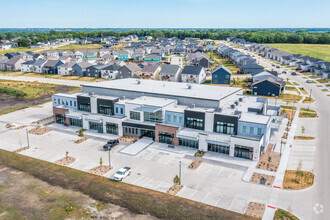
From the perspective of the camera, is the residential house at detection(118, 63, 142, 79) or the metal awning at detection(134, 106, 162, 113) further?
the residential house at detection(118, 63, 142, 79)

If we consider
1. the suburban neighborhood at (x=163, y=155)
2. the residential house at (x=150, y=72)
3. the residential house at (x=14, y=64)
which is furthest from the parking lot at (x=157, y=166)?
the residential house at (x=14, y=64)

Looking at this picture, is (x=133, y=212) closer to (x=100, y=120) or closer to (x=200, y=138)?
(x=200, y=138)

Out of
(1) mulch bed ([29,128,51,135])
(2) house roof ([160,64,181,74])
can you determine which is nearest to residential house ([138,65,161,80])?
(2) house roof ([160,64,181,74])

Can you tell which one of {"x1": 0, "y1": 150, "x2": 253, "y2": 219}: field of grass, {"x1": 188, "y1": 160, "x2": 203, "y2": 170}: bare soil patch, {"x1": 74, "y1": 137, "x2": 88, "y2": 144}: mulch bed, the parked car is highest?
the parked car

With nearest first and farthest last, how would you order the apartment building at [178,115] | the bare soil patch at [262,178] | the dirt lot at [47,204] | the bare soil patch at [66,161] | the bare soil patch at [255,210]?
1. the bare soil patch at [255,210]
2. the dirt lot at [47,204]
3. the bare soil patch at [262,178]
4. the bare soil patch at [66,161]
5. the apartment building at [178,115]

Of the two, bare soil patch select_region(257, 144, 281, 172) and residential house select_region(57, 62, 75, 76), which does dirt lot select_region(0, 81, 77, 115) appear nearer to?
residential house select_region(57, 62, 75, 76)

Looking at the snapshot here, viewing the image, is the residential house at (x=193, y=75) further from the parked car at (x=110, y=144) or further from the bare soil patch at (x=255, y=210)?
the bare soil patch at (x=255, y=210)

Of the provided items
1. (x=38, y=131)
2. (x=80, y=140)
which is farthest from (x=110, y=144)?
(x=38, y=131)
